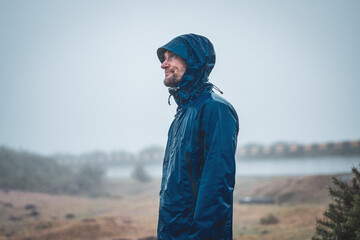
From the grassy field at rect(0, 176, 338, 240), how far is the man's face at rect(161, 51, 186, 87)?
17.7 ft

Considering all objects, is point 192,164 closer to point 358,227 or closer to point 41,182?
point 358,227

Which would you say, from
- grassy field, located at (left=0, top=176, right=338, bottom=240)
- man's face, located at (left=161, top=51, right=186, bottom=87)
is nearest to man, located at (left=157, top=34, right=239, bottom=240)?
man's face, located at (left=161, top=51, right=186, bottom=87)

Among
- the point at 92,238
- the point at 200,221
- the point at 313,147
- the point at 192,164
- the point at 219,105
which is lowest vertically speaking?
the point at 92,238

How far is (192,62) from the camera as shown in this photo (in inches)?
97.3

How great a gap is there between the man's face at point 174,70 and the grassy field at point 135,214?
5.41 meters

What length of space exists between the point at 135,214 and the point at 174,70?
32.8 feet

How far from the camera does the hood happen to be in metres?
2.46

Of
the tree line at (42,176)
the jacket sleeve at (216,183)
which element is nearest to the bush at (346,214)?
the jacket sleeve at (216,183)

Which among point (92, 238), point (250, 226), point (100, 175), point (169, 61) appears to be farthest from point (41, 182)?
point (169, 61)

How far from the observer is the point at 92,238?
771cm

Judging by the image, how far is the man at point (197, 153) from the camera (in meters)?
1.91

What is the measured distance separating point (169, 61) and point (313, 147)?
19.4 m

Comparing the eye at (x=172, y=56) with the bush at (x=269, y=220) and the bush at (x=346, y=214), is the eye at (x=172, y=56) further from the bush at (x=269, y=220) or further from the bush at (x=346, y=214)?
the bush at (x=269, y=220)

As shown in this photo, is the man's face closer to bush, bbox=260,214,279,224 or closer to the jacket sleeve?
the jacket sleeve
